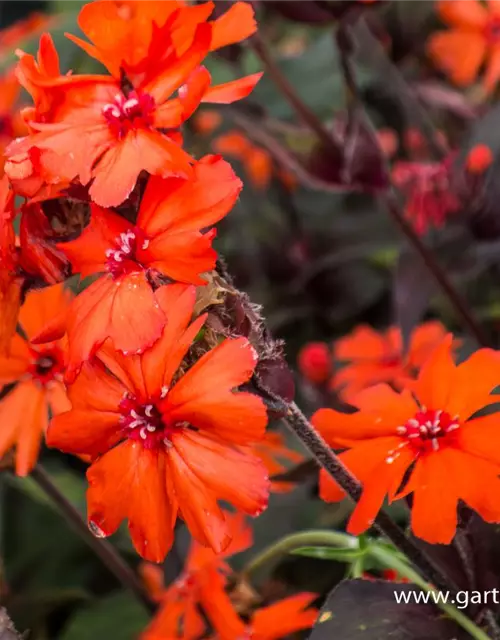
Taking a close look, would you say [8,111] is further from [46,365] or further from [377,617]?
[377,617]

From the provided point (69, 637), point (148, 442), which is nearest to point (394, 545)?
point (148, 442)

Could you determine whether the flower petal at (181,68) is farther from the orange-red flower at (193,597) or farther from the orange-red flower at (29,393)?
the orange-red flower at (193,597)

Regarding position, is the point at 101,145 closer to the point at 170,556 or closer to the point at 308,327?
the point at 170,556

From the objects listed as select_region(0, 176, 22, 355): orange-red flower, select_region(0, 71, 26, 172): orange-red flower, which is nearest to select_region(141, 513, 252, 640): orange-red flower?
select_region(0, 176, 22, 355): orange-red flower

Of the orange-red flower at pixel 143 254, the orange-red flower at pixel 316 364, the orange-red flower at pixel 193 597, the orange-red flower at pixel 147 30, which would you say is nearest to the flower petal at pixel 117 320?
the orange-red flower at pixel 143 254

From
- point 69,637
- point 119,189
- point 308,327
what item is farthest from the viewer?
point 308,327

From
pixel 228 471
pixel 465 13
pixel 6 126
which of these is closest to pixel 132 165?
pixel 228 471

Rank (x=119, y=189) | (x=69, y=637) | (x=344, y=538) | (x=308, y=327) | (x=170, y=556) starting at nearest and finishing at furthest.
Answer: (x=119, y=189), (x=344, y=538), (x=170, y=556), (x=69, y=637), (x=308, y=327)
